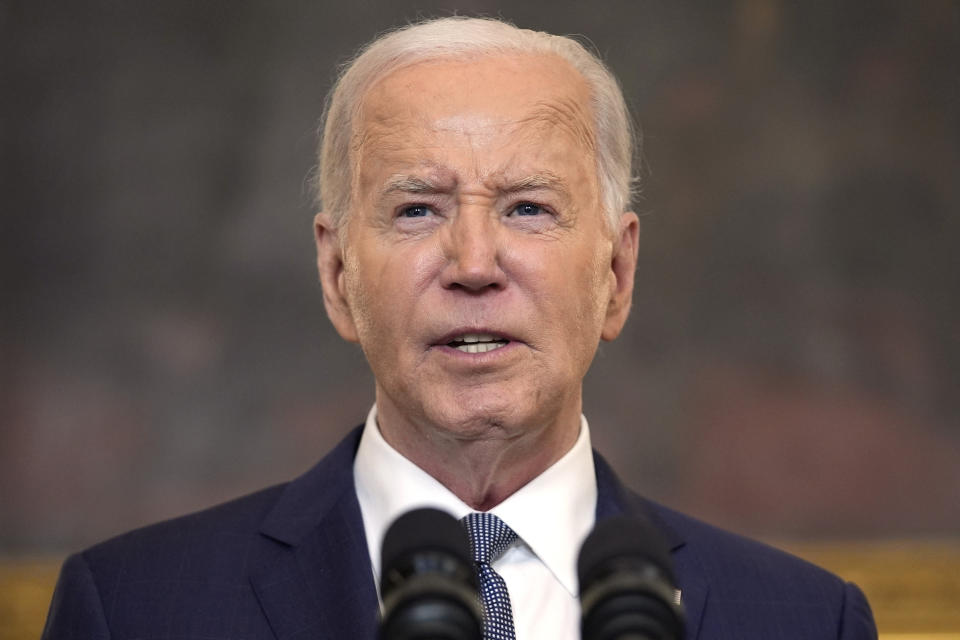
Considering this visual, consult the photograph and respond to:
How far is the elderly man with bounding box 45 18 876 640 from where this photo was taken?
6.69 feet

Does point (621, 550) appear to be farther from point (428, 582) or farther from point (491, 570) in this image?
point (491, 570)

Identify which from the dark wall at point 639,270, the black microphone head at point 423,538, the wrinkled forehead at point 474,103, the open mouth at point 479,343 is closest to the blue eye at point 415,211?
the wrinkled forehead at point 474,103

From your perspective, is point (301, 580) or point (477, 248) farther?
point (301, 580)

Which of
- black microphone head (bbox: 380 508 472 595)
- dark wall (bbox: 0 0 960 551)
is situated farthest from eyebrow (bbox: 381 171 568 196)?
dark wall (bbox: 0 0 960 551)

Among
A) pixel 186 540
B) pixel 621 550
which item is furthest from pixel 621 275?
pixel 621 550

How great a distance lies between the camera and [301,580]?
2.12m

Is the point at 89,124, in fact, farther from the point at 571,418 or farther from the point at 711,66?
the point at 571,418

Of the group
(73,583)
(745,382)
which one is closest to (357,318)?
(73,583)

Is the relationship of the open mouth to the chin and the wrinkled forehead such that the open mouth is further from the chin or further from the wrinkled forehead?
the wrinkled forehead

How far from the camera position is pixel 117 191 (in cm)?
635

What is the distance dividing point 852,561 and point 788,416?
739 mm

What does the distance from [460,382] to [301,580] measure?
42cm

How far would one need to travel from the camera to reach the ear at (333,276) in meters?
2.31

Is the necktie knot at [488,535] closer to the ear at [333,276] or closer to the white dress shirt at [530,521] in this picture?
the white dress shirt at [530,521]
